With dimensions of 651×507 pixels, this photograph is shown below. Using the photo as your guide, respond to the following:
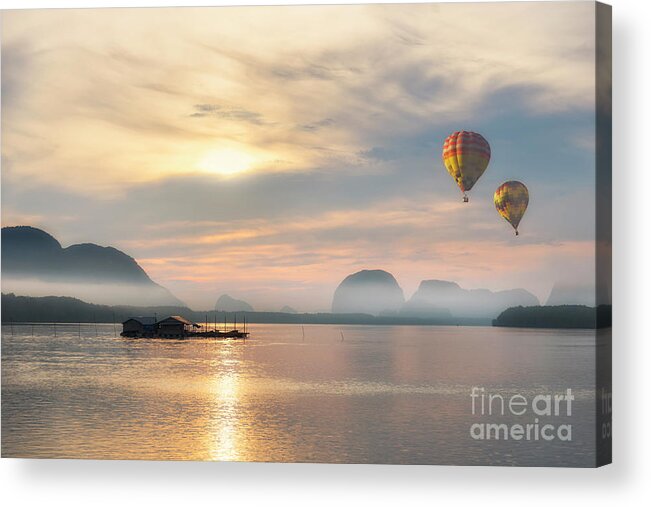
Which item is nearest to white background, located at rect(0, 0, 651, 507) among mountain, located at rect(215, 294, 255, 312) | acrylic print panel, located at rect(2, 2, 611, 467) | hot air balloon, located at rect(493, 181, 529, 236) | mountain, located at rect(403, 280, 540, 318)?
acrylic print panel, located at rect(2, 2, 611, 467)

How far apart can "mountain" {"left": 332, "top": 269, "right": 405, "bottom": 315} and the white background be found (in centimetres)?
379

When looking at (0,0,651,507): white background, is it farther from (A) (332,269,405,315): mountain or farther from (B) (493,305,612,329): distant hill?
(A) (332,269,405,315): mountain

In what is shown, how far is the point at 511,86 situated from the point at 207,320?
23.3ft

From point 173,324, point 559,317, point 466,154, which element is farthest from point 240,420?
point 466,154

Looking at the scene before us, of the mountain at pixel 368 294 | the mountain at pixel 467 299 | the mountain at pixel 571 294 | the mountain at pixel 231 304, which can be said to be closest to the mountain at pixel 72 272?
the mountain at pixel 231 304

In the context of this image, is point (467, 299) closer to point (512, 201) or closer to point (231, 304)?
point (512, 201)

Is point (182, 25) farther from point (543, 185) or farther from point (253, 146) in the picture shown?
point (543, 185)

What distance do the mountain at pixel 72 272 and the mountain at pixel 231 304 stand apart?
0.69 metres

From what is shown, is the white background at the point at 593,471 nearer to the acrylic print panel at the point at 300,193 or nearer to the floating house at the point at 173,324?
the acrylic print panel at the point at 300,193

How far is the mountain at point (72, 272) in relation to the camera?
47.2 ft

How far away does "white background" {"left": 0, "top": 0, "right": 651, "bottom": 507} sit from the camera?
12727 millimetres

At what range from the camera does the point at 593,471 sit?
1286cm

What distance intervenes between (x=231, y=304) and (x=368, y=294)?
99.6 inches

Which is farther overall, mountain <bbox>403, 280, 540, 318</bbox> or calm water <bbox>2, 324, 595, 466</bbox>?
mountain <bbox>403, 280, 540, 318</bbox>
